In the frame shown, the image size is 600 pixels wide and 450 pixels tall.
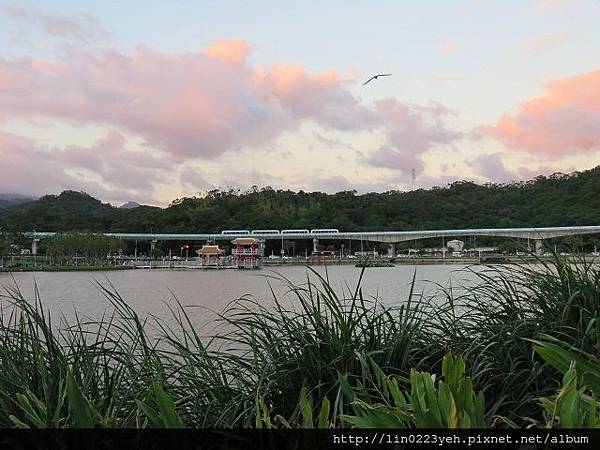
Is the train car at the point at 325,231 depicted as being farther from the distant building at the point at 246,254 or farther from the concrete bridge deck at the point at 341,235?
the distant building at the point at 246,254

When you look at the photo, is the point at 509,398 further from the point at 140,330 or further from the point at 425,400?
the point at 140,330

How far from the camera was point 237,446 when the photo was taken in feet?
7.90

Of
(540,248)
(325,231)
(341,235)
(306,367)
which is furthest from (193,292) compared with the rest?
(325,231)

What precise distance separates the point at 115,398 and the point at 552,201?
1820 inches

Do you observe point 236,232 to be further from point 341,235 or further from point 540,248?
point 540,248

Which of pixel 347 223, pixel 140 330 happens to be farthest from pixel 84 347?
pixel 347 223

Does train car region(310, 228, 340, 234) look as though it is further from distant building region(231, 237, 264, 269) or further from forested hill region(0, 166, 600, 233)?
distant building region(231, 237, 264, 269)

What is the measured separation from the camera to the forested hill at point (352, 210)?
146 ft

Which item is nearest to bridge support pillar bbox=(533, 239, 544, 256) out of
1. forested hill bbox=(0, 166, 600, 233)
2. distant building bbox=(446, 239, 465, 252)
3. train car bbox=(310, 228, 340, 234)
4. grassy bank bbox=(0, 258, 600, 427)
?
grassy bank bbox=(0, 258, 600, 427)

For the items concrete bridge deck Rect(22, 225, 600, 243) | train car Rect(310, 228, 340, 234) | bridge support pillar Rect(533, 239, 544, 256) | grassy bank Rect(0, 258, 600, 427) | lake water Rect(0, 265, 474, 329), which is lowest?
lake water Rect(0, 265, 474, 329)

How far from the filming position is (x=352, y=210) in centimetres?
8825

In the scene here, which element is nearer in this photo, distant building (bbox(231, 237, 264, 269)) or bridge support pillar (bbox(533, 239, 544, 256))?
bridge support pillar (bbox(533, 239, 544, 256))

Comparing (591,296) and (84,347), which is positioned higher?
(591,296)

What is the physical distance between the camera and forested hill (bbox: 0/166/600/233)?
44.6 meters
